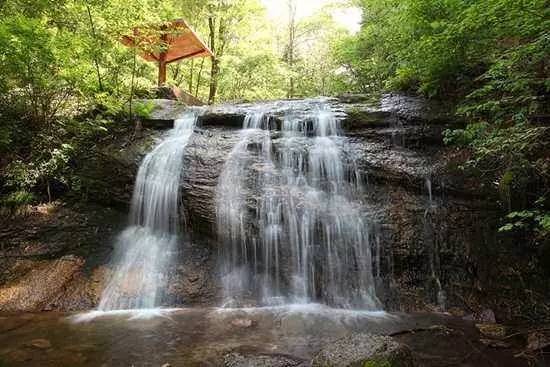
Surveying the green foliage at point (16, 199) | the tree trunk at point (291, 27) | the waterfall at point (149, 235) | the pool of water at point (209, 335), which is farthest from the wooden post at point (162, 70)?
the tree trunk at point (291, 27)

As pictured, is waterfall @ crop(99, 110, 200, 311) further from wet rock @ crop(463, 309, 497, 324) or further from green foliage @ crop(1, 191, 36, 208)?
wet rock @ crop(463, 309, 497, 324)

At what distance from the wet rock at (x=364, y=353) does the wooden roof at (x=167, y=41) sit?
7774 millimetres

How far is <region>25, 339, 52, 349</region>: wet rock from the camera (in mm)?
4391

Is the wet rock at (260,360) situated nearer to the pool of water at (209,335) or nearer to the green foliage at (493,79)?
the pool of water at (209,335)

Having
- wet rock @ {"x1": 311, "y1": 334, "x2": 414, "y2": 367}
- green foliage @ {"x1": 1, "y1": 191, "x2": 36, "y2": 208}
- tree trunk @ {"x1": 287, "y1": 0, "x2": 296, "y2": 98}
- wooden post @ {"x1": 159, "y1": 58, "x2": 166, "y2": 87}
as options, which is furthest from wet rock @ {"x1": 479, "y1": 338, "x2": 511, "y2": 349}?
tree trunk @ {"x1": 287, "y1": 0, "x2": 296, "y2": 98}

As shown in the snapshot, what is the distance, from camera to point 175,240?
23.7 feet

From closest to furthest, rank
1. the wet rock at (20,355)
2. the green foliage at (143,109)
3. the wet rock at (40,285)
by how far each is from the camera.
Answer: the wet rock at (20,355) < the wet rock at (40,285) < the green foliage at (143,109)

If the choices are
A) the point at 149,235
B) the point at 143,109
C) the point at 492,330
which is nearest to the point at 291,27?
the point at 143,109

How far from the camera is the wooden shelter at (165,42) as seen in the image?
28.8ft

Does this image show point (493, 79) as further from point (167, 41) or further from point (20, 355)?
point (167, 41)

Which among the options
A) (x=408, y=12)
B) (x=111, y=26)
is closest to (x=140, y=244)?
(x=111, y=26)

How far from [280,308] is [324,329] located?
103 centimetres

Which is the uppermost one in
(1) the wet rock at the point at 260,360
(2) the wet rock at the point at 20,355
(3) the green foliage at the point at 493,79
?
(3) the green foliage at the point at 493,79

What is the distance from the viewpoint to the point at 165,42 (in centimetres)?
1141
